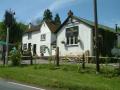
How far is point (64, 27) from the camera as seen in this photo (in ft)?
144

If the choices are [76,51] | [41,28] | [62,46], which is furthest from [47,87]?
[41,28]

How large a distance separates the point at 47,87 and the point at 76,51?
24.7m

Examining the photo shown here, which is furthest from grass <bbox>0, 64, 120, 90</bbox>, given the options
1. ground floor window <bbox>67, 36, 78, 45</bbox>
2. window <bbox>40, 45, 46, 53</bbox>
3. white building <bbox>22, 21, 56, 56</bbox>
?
window <bbox>40, 45, 46, 53</bbox>

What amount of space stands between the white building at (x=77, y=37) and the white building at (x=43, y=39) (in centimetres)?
782

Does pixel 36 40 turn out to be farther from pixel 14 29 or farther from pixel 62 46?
pixel 14 29

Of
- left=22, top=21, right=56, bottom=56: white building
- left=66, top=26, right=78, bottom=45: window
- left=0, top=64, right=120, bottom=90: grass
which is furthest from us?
left=22, top=21, right=56, bottom=56: white building

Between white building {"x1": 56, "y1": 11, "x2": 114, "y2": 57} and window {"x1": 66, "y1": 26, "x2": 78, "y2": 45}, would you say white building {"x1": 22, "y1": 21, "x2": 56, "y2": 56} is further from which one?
window {"x1": 66, "y1": 26, "x2": 78, "y2": 45}

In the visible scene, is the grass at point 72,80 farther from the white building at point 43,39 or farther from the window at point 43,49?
the window at point 43,49

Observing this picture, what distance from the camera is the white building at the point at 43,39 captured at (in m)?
54.1

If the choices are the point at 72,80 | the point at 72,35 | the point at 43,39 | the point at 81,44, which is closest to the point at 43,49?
the point at 43,39

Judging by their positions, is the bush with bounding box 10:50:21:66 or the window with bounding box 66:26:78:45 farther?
the window with bounding box 66:26:78:45

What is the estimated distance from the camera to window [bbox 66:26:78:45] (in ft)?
136

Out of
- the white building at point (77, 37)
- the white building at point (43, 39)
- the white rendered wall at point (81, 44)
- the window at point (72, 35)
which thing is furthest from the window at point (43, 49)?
the window at point (72, 35)

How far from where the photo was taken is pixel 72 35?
137ft
